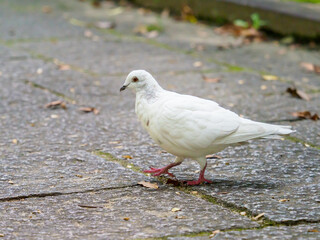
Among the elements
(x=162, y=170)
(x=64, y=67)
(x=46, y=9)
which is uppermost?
(x=162, y=170)

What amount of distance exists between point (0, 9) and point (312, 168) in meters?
6.28

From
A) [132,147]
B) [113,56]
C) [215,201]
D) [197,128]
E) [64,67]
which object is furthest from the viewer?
[113,56]

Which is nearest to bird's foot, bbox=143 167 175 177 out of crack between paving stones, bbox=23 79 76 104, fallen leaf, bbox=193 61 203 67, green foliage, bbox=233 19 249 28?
crack between paving stones, bbox=23 79 76 104

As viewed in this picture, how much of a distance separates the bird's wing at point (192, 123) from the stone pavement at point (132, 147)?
0.86 ft

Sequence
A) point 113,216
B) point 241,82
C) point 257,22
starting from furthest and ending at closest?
point 257,22 < point 241,82 < point 113,216

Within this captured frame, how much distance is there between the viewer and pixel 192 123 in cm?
304

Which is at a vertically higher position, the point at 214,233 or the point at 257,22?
the point at 257,22

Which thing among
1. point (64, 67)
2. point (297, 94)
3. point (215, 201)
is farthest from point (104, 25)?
point (215, 201)

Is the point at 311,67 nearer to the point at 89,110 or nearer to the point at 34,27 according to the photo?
the point at 89,110

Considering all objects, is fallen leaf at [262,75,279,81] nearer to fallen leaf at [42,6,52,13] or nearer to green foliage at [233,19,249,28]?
green foliage at [233,19,249,28]

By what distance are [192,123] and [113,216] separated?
0.67 m

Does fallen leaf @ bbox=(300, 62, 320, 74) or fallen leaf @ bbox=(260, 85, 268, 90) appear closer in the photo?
fallen leaf @ bbox=(260, 85, 268, 90)

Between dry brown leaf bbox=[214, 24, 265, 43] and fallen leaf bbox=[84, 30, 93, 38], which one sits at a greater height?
dry brown leaf bbox=[214, 24, 265, 43]

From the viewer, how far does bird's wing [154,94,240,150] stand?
3.02 metres
